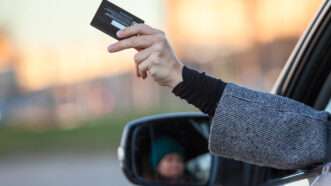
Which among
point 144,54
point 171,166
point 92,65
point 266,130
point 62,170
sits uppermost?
point 144,54

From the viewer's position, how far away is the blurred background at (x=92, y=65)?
1390 cm

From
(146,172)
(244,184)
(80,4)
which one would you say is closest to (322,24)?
(244,184)

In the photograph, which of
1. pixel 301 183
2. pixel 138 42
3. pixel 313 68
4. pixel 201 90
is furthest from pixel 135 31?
pixel 313 68

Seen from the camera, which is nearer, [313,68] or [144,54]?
[144,54]

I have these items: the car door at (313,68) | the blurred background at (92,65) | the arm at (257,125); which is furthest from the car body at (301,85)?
the blurred background at (92,65)

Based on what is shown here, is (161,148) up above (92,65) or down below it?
above

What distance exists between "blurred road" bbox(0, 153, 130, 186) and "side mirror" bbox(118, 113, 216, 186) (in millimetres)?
8398

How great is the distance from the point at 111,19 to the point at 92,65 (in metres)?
13.0

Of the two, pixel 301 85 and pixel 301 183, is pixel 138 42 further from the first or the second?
pixel 301 85

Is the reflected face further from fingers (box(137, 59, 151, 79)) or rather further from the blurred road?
the blurred road

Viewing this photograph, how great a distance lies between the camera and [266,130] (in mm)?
1696

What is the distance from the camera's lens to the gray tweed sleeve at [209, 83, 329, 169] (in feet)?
5.57

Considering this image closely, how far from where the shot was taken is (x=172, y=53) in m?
1.76

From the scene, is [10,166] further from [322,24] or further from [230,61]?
[322,24]
